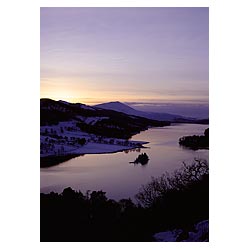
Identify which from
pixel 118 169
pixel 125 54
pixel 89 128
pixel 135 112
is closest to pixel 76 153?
pixel 89 128

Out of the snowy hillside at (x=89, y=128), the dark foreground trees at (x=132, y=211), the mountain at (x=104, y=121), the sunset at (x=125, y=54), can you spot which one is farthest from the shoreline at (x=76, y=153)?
the sunset at (x=125, y=54)

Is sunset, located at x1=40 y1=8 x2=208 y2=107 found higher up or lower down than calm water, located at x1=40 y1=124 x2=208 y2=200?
higher up

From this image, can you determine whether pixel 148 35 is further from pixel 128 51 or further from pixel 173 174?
pixel 173 174

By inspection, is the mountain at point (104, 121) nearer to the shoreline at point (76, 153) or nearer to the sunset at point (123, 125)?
the sunset at point (123, 125)

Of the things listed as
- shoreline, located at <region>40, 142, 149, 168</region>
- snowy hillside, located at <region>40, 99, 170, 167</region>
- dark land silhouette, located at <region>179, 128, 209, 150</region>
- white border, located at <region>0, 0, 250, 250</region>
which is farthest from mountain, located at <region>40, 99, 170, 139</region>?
white border, located at <region>0, 0, 250, 250</region>

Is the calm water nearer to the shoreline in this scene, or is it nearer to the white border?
the shoreline
